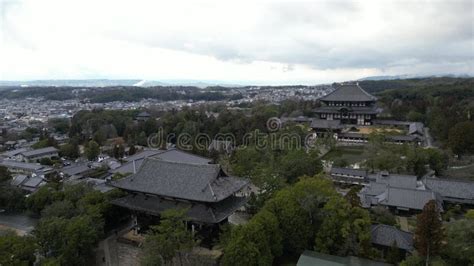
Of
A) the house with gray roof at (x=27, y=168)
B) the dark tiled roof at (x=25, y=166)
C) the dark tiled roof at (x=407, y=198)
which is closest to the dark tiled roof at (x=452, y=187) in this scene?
the dark tiled roof at (x=407, y=198)

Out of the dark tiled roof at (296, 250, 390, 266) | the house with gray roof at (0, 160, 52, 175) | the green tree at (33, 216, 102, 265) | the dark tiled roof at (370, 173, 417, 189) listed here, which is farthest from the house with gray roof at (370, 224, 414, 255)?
the house with gray roof at (0, 160, 52, 175)

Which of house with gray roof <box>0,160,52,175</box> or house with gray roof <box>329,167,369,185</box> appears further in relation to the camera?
house with gray roof <box>0,160,52,175</box>

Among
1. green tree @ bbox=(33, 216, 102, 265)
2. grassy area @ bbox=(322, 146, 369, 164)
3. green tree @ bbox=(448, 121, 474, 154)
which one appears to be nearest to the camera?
green tree @ bbox=(33, 216, 102, 265)

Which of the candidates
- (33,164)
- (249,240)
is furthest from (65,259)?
(33,164)

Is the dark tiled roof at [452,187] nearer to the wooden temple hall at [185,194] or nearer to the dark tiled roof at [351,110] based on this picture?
the wooden temple hall at [185,194]

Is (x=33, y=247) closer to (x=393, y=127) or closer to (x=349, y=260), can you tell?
(x=349, y=260)

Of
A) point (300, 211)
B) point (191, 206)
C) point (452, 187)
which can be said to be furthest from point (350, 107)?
point (191, 206)

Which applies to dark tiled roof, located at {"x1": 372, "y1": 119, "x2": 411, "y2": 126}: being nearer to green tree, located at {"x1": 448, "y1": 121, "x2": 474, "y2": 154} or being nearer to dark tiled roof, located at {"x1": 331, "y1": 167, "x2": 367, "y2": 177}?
green tree, located at {"x1": 448, "y1": 121, "x2": 474, "y2": 154}

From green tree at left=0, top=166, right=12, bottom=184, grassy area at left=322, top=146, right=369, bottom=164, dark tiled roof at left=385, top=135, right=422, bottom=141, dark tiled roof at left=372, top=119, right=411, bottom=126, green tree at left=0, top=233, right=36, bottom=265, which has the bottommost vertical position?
grassy area at left=322, top=146, right=369, bottom=164
